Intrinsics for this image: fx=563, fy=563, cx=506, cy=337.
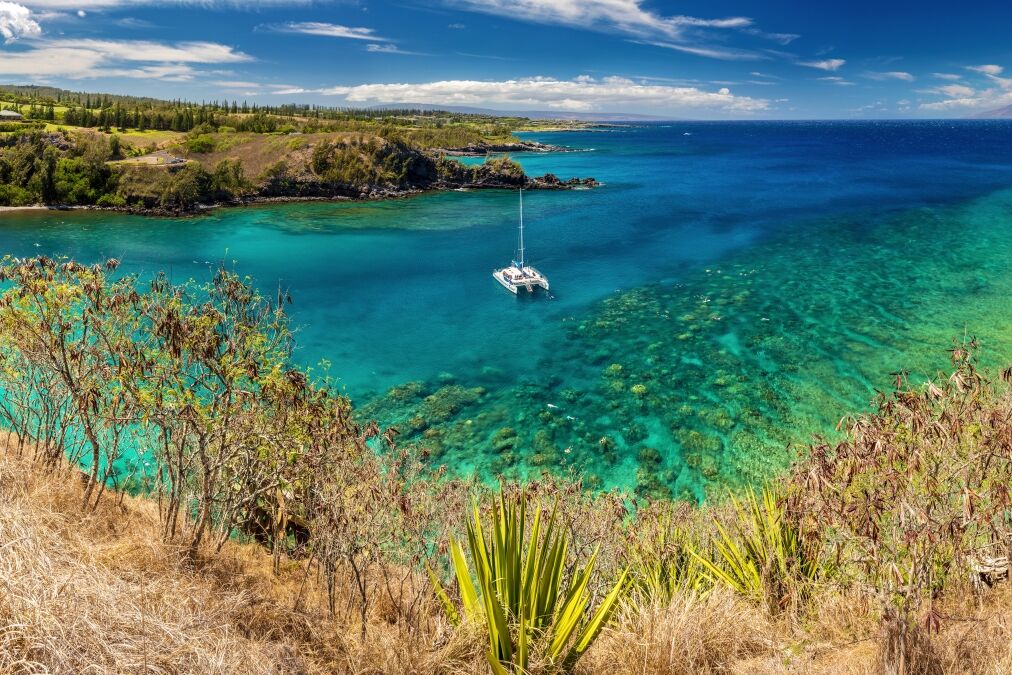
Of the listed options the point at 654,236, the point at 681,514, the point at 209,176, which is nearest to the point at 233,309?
the point at 681,514

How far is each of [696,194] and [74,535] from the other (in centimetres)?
8102

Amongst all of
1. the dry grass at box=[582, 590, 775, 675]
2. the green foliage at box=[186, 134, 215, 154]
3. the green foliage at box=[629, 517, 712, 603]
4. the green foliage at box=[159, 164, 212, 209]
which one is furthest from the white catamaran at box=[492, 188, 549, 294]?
the green foliage at box=[186, 134, 215, 154]

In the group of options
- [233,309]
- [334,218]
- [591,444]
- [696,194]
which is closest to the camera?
[233,309]

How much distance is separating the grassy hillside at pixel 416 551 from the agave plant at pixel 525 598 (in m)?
0.03

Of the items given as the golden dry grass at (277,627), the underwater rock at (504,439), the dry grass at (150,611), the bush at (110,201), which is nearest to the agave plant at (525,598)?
the golden dry grass at (277,627)

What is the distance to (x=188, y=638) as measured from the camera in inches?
211

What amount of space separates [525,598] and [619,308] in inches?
1135

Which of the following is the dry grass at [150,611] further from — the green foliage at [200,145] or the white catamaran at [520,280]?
the green foliage at [200,145]

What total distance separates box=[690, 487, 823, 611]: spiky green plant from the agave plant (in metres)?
2.92

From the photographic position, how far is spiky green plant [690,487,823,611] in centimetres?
798

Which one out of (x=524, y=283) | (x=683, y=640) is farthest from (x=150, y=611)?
(x=524, y=283)

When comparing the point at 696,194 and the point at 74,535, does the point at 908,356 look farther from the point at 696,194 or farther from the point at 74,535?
the point at 696,194

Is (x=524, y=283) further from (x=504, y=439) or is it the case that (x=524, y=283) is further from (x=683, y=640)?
(x=683, y=640)

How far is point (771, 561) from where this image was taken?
8070 mm
